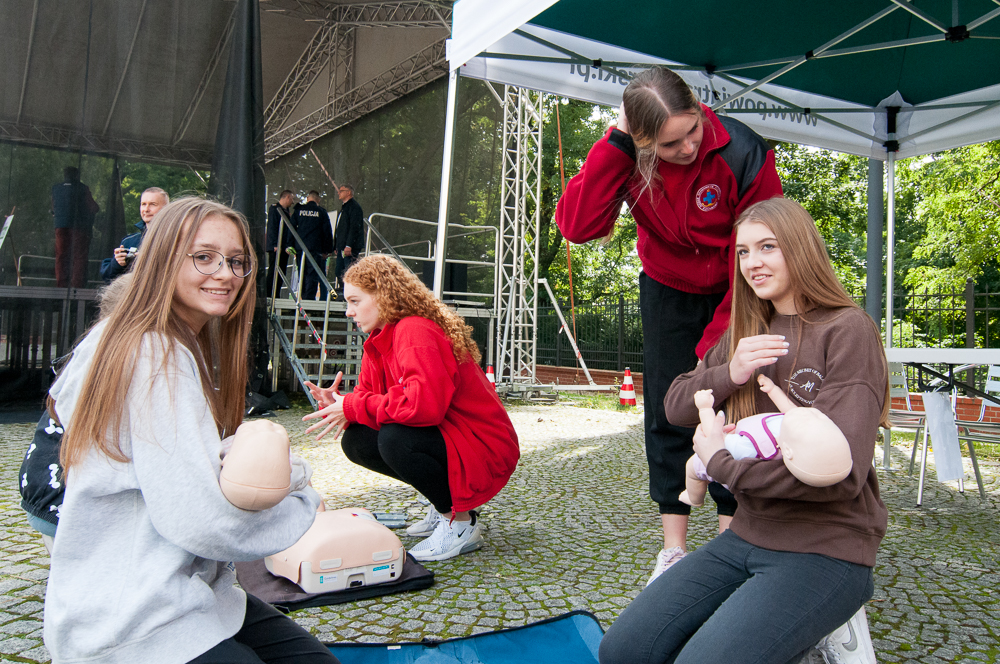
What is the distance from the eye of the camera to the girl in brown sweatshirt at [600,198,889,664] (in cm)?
151

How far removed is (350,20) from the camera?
14.4m

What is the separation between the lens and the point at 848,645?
163 centimetres

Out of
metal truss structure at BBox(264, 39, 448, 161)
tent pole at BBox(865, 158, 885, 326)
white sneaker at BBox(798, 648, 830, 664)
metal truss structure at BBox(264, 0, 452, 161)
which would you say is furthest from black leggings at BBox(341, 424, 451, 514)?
metal truss structure at BBox(264, 0, 452, 161)

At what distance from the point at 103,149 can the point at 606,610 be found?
6671 mm

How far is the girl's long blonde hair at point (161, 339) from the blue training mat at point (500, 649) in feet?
3.04

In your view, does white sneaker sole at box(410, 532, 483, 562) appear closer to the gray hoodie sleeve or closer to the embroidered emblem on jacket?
the embroidered emblem on jacket

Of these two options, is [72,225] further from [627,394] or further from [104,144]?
[627,394]

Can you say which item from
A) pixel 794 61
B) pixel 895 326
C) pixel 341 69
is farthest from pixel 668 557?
pixel 341 69

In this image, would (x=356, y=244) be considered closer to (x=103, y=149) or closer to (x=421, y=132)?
(x=421, y=132)

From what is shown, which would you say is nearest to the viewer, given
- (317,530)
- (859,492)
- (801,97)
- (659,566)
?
(859,492)

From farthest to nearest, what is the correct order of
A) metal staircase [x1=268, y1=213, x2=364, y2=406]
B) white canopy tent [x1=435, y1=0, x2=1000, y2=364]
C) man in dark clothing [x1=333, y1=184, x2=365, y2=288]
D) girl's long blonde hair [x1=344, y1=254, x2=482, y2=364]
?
man in dark clothing [x1=333, y1=184, x2=365, y2=288], metal staircase [x1=268, y1=213, x2=364, y2=406], white canopy tent [x1=435, y1=0, x2=1000, y2=364], girl's long blonde hair [x1=344, y1=254, x2=482, y2=364]

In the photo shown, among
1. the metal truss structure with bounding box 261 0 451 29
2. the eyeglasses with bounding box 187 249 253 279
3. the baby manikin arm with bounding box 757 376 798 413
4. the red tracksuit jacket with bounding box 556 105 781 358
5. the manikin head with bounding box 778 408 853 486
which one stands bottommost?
the manikin head with bounding box 778 408 853 486

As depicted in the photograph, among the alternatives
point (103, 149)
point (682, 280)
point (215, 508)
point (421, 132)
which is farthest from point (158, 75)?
point (215, 508)

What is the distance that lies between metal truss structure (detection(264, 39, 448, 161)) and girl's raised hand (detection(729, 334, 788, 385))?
11010 mm
